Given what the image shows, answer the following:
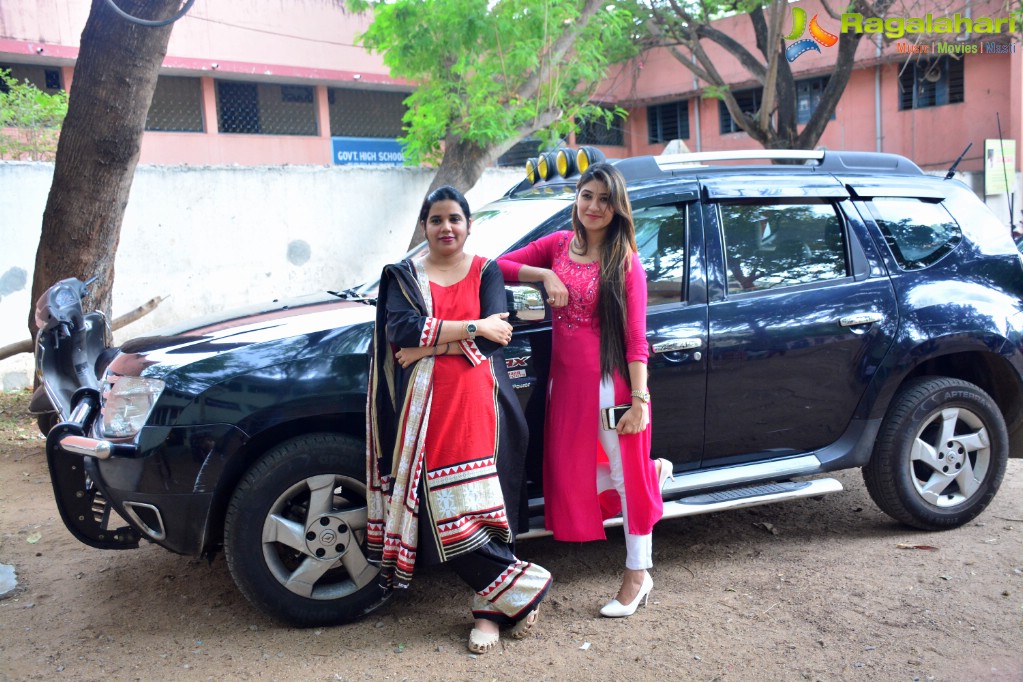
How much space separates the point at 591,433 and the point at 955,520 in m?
2.22

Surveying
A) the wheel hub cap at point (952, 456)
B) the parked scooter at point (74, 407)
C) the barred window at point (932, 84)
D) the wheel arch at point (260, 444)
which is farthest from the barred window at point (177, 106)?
the wheel hub cap at point (952, 456)

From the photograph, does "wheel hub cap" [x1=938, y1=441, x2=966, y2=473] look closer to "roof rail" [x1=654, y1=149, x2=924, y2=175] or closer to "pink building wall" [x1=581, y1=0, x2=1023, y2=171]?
"roof rail" [x1=654, y1=149, x2=924, y2=175]

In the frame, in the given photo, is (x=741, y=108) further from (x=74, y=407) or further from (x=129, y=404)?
(x=129, y=404)

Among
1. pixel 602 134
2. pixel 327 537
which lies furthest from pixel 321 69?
pixel 327 537

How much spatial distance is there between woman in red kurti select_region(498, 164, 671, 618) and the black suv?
150 mm

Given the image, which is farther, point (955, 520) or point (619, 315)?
point (955, 520)

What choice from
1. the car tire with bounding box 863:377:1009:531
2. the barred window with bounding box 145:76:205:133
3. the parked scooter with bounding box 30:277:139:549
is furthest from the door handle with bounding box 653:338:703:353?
the barred window with bounding box 145:76:205:133

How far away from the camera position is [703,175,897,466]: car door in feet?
13.5

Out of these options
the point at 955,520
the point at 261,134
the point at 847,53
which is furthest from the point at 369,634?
the point at 261,134

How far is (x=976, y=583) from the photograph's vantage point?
4023 mm

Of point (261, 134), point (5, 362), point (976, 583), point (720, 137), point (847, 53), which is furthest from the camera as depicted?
point (720, 137)

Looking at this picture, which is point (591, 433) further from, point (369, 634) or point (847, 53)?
point (847, 53)

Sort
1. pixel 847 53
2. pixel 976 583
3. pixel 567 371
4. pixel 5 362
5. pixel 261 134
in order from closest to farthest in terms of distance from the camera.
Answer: pixel 567 371
pixel 976 583
pixel 5 362
pixel 847 53
pixel 261 134

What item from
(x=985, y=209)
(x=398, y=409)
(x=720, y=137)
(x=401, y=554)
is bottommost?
(x=401, y=554)
